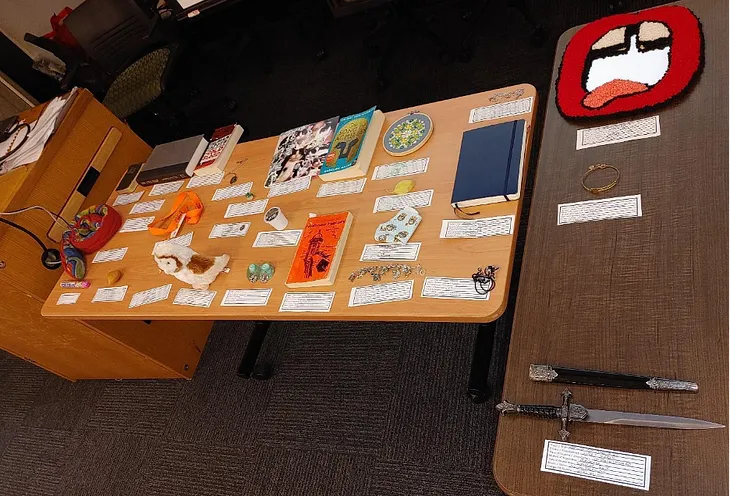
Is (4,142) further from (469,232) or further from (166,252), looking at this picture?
(469,232)

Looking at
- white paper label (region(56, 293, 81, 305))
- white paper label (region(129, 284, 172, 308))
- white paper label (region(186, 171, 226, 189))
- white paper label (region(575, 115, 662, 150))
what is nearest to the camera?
white paper label (region(575, 115, 662, 150))

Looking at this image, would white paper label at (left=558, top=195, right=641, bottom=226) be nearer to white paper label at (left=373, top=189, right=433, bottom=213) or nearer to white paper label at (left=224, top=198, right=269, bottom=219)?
white paper label at (left=373, top=189, right=433, bottom=213)

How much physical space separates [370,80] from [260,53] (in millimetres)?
1178

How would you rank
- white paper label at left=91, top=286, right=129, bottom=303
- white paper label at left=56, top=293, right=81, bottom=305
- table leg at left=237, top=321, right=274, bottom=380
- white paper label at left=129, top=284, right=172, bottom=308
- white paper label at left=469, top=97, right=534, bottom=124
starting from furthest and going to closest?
table leg at left=237, top=321, right=274, bottom=380 → white paper label at left=56, top=293, right=81, bottom=305 → white paper label at left=91, top=286, right=129, bottom=303 → white paper label at left=129, top=284, right=172, bottom=308 → white paper label at left=469, top=97, right=534, bottom=124

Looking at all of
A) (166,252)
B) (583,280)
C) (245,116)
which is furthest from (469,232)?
(245,116)

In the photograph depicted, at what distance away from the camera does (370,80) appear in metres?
3.23

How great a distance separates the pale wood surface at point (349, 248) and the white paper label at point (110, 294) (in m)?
0.02

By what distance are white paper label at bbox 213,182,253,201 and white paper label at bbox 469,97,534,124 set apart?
2.75ft

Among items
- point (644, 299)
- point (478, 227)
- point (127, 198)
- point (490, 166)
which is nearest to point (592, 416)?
point (644, 299)

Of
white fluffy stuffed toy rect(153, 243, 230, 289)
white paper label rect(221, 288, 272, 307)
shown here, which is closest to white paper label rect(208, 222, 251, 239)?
white fluffy stuffed toy rect(153, 243, 230, 289)

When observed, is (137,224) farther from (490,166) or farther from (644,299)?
(644,299)

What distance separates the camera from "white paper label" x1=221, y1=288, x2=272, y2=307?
4.85ft

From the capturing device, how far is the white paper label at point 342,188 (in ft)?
5.33

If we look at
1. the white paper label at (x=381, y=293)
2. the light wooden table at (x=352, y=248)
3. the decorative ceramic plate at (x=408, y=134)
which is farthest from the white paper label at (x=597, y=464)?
the decorative ceramic plate at (x=408, y=134)
